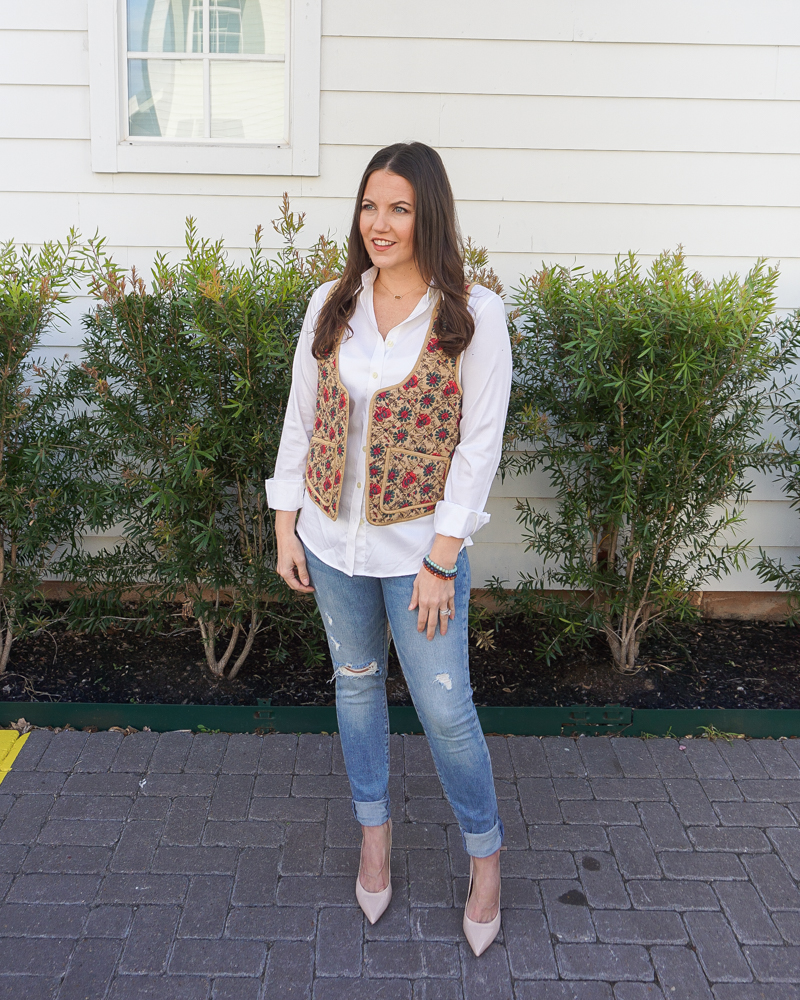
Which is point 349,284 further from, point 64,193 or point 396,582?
point 64,193

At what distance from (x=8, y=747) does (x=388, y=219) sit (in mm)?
2417

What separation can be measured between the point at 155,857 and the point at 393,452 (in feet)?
5.03

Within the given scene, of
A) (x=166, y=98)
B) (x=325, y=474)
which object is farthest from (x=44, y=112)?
(x=325, y=474)

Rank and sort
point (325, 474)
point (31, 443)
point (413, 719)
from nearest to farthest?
Answer: point (325, 474), point (413, 719), point (31, 443)

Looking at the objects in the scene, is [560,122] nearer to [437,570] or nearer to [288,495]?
[288,495]

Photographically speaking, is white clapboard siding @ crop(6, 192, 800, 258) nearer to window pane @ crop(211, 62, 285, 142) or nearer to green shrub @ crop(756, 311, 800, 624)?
window pane @ crop(211, 62, 285, 142)

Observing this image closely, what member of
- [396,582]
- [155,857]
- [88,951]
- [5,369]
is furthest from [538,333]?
[88,951]

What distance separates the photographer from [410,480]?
6.53 feet

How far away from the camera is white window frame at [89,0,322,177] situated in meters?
3.47

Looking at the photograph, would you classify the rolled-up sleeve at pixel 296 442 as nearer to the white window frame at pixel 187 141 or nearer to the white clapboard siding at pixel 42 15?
the white window frame at pixel 187 141

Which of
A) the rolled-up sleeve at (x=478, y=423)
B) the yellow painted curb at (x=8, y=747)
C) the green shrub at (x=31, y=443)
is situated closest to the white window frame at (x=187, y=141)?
the green shrub at (x=31, y=443)

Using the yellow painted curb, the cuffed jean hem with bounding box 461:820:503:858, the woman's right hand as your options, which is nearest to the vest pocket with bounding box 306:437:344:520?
the woman's right hand

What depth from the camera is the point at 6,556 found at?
12.1 feet

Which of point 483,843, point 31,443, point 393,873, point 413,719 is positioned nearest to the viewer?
point 483,843
